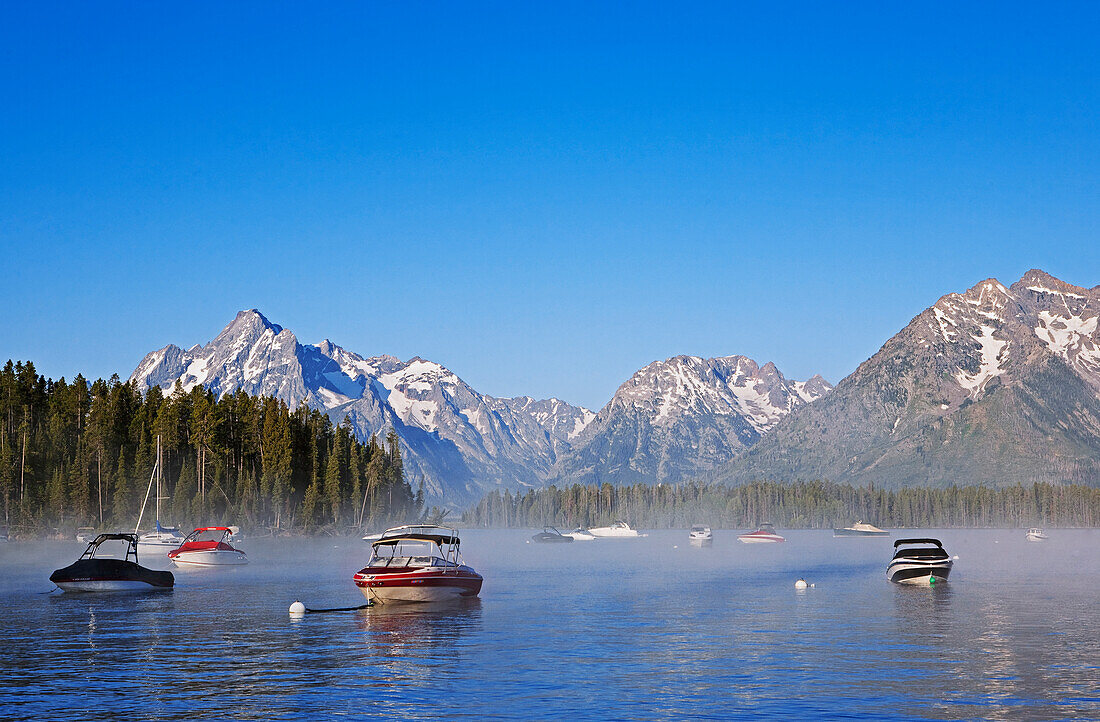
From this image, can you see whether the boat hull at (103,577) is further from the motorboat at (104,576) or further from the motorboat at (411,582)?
the motorboat at (411,582)

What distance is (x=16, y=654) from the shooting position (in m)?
60.3

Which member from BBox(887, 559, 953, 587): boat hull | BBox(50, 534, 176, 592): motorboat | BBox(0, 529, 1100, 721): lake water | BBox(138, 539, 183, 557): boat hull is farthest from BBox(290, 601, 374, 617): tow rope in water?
BBox(138, 539, 183, 557): boat hull

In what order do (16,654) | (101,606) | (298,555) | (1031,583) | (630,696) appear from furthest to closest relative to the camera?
(298,555) → (1031,583) → (101,606) → (16,654) → (630,696)

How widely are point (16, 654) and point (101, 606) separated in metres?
31.8

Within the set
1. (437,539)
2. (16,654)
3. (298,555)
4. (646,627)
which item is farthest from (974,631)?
(298,555)

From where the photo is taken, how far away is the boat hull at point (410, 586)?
286ft

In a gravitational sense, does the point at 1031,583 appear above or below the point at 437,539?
below

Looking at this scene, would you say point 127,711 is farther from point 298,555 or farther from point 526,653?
point 298,555

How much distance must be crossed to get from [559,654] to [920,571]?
2682 inches

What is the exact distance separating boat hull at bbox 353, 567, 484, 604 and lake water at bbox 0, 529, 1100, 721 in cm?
193

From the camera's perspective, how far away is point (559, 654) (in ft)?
202

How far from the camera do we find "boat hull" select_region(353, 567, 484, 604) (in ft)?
286

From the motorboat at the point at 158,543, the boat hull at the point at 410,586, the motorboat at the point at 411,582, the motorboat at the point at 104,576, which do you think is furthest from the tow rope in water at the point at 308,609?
the motorboat at the point at 158,543

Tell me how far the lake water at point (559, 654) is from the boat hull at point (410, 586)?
193 cm
